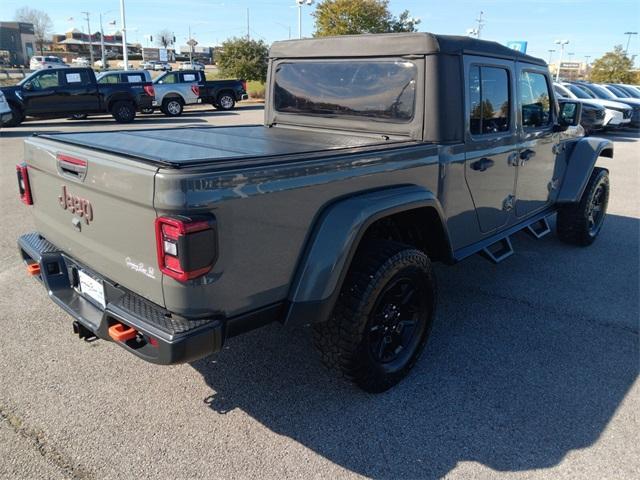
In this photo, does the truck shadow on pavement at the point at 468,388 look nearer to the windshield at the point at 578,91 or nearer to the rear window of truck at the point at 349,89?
Answer: the rear window of truck at the point at 349,89

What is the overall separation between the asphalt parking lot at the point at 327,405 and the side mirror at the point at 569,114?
174 cm

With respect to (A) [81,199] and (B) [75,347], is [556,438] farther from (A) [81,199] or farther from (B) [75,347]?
(B) [75,347]

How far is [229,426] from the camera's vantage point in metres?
2.75

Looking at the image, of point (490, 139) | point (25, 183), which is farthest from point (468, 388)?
point (25, 183)

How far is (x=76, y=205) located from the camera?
2660mm

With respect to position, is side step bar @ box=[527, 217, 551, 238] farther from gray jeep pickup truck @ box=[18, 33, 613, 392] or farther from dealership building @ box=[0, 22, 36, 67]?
dealership building @ box=[0, 22, 36, 67]

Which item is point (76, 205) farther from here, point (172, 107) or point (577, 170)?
point (172, 107)

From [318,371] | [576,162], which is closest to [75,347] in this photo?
[318,371]

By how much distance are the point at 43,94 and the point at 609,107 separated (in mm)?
18636

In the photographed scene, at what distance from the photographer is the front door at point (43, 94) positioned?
1584 centimetres

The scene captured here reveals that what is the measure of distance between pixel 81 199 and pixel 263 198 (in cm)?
103

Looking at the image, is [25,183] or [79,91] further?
[79,91]

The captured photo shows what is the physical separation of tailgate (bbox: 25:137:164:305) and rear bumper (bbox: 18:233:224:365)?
0.06m

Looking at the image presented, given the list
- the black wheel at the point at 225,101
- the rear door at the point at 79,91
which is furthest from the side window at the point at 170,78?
the rear door at the point at 79,91
